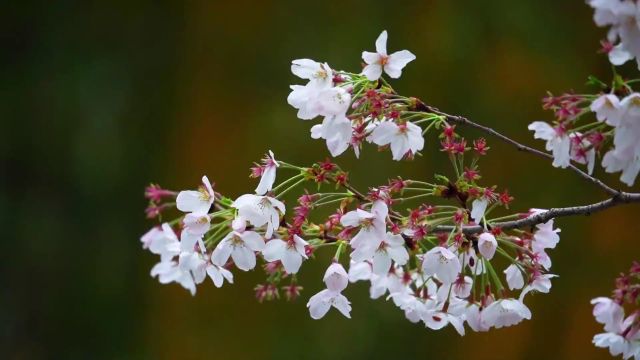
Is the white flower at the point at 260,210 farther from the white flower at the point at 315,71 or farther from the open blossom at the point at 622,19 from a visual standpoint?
the open blossom at the point at 622,19

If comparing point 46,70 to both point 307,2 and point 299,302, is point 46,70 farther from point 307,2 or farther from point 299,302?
point 299,302

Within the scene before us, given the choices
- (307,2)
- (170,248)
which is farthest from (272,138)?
(170,248)

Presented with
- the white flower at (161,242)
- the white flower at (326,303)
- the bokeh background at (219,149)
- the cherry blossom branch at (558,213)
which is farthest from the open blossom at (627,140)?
the bokeh background at (219,149)

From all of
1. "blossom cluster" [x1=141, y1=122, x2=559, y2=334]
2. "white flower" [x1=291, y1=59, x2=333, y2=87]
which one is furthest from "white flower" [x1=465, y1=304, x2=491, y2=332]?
"white flower" [x1=291, y1=59, x2=333, y2=87]

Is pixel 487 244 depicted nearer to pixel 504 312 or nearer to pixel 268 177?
pixel 504 312

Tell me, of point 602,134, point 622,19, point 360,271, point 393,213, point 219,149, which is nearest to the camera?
point 622,19

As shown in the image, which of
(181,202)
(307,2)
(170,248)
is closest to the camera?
(181,202)

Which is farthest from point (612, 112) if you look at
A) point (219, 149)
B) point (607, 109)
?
point (219, 149)
